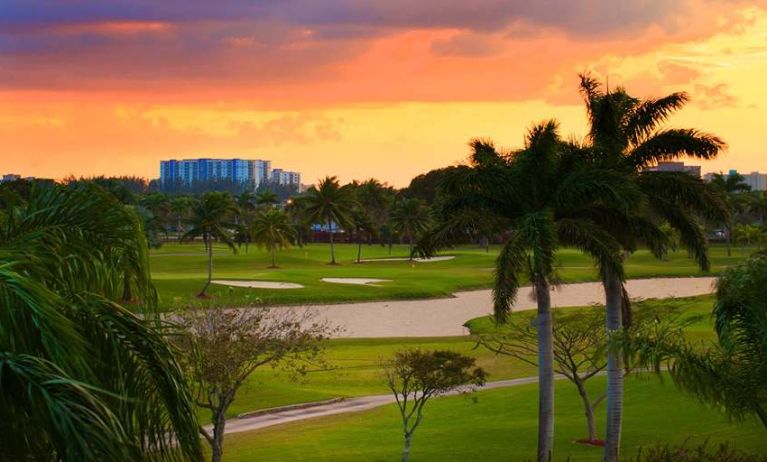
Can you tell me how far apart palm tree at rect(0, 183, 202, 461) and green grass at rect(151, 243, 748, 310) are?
233 feet

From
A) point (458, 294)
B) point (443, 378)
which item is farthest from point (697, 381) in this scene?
point (458, 294)

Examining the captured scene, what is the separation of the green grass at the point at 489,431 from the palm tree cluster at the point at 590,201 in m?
3.73

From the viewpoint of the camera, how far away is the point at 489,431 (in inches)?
1526

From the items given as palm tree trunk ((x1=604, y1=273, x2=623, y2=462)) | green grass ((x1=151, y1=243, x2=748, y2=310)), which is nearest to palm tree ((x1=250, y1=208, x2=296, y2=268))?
green grass ((x1=151, y1=243, x2=748, y2=310))

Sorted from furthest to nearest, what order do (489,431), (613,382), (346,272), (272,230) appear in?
1. (272,230)
2. (346,272)
3. (489,431)
4. (613,382)

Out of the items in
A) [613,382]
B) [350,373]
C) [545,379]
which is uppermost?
[545,379]

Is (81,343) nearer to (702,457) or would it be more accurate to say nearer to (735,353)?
(735,353)

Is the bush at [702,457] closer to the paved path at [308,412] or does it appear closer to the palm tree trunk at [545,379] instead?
the palm tree trunk at [545,379]

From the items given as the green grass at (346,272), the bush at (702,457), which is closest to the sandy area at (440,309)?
the green grass at (346,272)

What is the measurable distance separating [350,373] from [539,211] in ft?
79.1

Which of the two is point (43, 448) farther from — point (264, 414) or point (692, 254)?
point (264, 414)

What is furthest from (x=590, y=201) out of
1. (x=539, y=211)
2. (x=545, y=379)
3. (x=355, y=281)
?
(x=355, y=281)

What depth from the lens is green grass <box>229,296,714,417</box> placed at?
155ft

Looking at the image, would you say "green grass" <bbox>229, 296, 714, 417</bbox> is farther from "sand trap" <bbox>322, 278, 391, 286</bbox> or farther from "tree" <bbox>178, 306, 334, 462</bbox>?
"sand trap" <bbox>322, 278, 391, 286</bbox>
